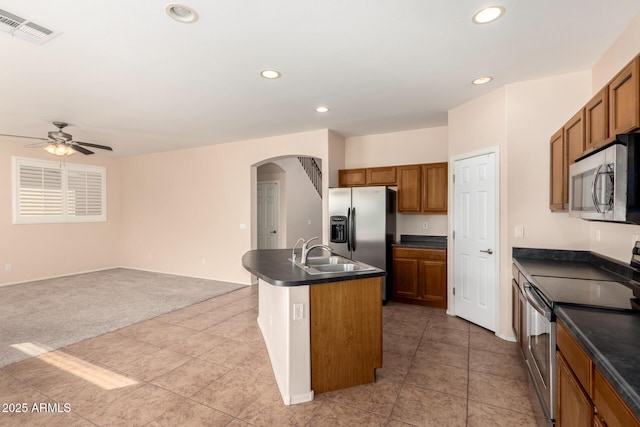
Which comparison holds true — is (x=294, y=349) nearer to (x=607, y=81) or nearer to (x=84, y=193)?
(x=607, y=81)

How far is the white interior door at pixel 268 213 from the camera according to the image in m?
7.28

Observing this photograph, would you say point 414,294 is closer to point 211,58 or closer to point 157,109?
point 211,58

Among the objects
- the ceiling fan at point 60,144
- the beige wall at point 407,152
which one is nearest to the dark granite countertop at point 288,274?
the beige wall at point 407,152

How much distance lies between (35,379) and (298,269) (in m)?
2.40

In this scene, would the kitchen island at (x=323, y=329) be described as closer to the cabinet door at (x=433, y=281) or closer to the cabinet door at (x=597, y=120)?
the cabinet door at (x=597, y=120)

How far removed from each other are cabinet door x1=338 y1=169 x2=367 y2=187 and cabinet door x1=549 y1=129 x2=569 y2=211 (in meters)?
2.64

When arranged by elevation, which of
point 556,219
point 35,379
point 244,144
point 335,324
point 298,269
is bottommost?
point 35,379

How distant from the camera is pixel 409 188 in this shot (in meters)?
4.77

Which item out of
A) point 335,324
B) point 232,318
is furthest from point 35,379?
point 335,324

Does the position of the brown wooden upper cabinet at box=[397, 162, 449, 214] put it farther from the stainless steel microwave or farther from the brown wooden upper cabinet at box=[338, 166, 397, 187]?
the stainless steel microwave

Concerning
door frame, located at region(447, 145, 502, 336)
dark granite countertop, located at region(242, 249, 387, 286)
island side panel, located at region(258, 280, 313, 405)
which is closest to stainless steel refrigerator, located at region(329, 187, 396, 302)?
door frame, located at region(447, 145, 502, 336)

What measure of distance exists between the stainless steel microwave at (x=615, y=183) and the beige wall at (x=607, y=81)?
79 cm

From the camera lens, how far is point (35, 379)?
8.52ft

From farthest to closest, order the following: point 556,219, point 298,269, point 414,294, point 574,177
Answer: point 414,294, point 556,219, point 298,269, point 574,177
